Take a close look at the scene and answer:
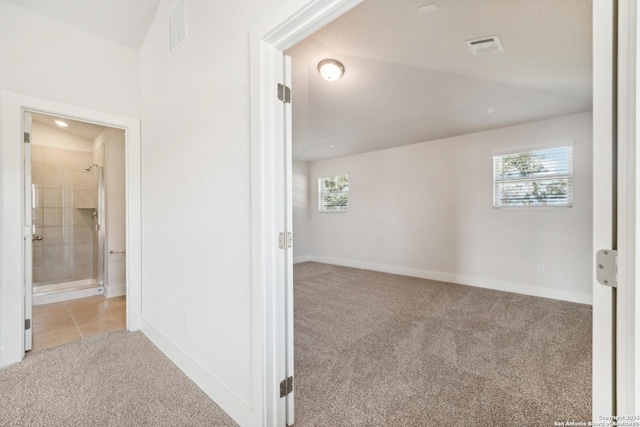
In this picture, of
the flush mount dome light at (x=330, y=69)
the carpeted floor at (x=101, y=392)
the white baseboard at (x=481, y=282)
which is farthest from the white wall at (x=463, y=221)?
the carpeted floor at (x=101, y=392)

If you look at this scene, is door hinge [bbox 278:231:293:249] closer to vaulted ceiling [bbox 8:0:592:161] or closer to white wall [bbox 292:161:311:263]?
vaulted ceiling [bbox 8:0:592:161]

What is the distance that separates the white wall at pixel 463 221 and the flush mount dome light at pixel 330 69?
8.66 feet

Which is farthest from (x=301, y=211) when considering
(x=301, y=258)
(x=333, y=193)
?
(x=301, y=258)

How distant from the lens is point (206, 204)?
1890 millimetres

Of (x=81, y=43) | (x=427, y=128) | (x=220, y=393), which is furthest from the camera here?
(x=427, y=128)

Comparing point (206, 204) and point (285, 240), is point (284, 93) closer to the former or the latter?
point (285, 240)

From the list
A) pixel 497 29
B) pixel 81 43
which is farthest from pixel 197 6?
pixel 497 29

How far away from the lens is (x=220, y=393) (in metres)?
1.76

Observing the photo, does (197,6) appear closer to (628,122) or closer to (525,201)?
(628,122)

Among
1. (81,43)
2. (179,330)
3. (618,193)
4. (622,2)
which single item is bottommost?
(179,330)

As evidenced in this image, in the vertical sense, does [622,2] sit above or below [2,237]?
above

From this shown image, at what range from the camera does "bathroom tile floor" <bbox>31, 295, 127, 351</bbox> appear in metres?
2.74

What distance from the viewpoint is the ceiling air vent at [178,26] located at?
214cm

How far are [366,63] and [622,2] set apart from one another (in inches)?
96.0
